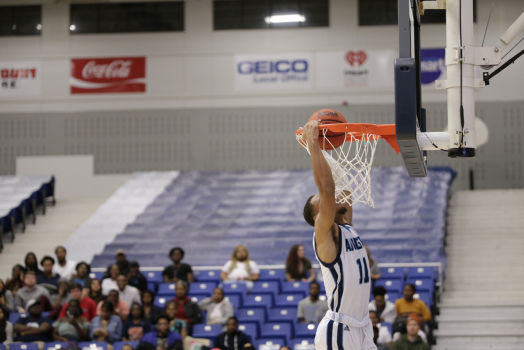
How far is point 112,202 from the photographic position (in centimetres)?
1541

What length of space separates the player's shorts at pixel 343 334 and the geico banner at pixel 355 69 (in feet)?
42.4

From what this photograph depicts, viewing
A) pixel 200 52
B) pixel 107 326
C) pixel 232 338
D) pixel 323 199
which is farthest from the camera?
pixel 200 52

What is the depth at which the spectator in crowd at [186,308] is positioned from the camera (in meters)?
9.61

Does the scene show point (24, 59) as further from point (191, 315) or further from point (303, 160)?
point (191, 315)

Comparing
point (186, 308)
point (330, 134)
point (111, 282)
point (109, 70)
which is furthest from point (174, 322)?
point (109, 70)

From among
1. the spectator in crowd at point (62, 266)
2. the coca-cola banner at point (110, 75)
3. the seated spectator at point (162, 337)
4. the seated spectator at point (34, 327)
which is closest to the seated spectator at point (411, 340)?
the seated spectator at point (162, 337)

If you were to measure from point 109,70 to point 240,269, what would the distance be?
8732mm

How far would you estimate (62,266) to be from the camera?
38.0ft

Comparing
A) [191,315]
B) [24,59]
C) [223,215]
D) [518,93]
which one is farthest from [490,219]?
[24,59]

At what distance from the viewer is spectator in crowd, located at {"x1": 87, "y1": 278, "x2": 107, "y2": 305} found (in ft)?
33.4

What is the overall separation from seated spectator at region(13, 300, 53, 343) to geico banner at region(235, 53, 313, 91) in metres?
9.02

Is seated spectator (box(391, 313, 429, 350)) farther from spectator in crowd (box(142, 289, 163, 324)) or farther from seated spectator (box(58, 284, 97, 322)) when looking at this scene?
seated spectator (box(58, 284, 97, 322))

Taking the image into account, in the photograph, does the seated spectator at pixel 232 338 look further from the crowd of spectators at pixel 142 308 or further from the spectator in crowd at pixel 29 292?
the spectator in crowd at pixel 29 292

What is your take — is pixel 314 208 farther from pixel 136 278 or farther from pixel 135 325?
pixel 136 278
